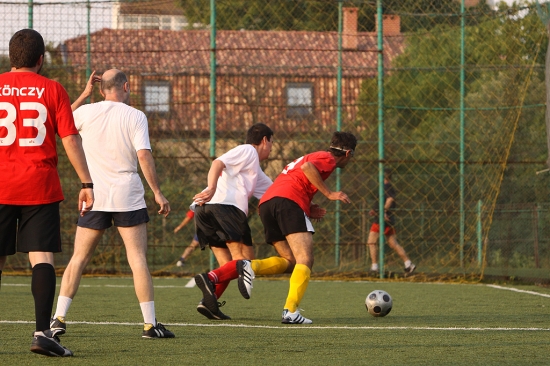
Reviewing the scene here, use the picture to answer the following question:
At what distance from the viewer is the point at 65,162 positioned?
14.1 m

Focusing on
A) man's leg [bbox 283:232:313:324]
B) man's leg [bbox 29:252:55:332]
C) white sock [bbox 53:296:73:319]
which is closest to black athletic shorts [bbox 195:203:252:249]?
man's leg [bbox 283:232:313:324]

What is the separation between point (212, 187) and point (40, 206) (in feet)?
8.43

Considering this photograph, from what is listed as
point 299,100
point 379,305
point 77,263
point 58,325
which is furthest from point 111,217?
point 299,100

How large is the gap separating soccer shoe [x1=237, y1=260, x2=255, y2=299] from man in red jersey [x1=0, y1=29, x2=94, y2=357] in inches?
88.1

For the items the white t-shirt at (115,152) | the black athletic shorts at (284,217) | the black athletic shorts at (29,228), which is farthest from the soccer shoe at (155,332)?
the black athletic shorts at (284,217)

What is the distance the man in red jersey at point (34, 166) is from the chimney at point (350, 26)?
9994 millimetres

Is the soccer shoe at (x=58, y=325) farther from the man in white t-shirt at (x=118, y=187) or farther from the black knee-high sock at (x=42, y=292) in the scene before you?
the black knee-high sock at (x=42, y=292)

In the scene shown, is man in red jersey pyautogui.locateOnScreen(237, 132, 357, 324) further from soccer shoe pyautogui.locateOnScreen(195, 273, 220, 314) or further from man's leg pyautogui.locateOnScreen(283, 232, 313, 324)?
soccer shoe pyautogui.locateOnScreen(195, 273, 220, 314)

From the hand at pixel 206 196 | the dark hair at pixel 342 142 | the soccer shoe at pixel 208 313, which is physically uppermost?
the dark hair at pixel 342 142

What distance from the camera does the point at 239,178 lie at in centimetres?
814

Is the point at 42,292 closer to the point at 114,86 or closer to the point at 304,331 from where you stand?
the point at 114,86

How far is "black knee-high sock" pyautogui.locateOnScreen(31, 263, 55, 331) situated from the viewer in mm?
5070

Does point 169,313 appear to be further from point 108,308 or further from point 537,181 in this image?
point 537,181

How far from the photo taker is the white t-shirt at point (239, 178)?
8023 millimetres
